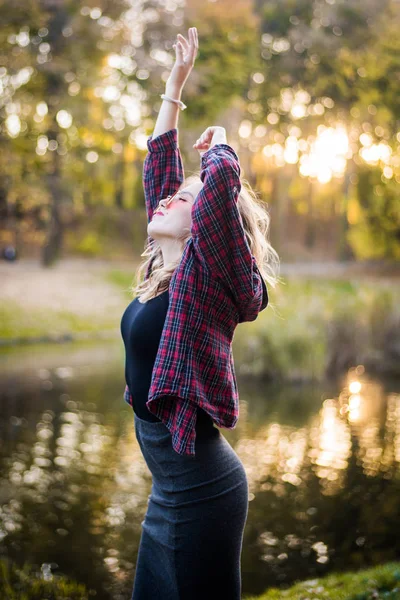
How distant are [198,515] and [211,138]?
1.20m

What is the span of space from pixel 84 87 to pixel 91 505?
54.7 ft

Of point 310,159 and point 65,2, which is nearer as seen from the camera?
point 65,2

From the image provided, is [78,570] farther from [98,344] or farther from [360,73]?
[360,73]

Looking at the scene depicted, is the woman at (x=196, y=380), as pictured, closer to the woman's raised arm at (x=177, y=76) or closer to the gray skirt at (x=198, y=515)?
the gray skirt at (x=198, y=515)

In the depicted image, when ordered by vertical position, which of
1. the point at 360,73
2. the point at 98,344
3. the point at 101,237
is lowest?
the point at 98,344

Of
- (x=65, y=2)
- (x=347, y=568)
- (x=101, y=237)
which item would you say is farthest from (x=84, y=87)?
(x=347, y=568)

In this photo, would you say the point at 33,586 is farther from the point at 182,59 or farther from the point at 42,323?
the point at 42,323

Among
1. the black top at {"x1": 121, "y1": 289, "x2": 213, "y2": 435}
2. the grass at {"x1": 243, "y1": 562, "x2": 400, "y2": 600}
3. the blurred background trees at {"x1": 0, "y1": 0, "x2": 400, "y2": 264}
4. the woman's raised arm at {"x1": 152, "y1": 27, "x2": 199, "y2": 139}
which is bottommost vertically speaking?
the grass at {"x1": 243, "y1": 562, "x2": 400, "y2": 600}

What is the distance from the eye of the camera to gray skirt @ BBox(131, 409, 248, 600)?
2.01 metres

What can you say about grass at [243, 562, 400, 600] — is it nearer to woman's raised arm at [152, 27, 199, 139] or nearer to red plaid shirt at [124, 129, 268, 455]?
red plaid shirt at [124, 129, 268, 455]

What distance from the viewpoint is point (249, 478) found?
24.1ft

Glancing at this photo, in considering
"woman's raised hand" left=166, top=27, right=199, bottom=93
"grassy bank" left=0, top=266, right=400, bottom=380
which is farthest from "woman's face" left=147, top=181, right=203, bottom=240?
"grassy bank" left=0, top=266, right=400, bottom=380

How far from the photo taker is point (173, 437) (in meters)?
1.95

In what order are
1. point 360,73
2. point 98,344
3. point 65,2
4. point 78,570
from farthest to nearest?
1. point 360,73
2. point 65,2
3. point 98,344
4. point 78,570
